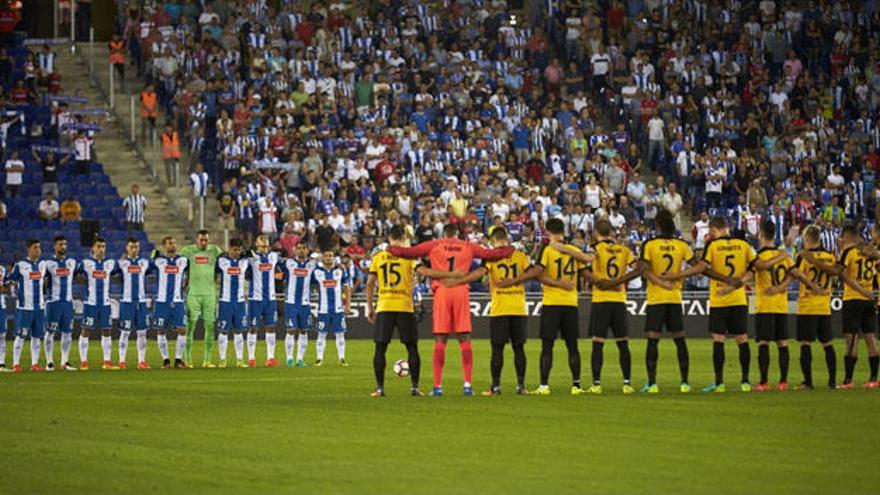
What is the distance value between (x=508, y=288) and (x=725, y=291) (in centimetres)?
293

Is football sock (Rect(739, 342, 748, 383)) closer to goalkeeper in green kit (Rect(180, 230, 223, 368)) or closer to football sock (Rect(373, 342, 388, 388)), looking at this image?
football sock (Rect(373, 342, 388, 388))

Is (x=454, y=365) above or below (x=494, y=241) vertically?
below

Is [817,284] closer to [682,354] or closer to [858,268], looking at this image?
[858,268]

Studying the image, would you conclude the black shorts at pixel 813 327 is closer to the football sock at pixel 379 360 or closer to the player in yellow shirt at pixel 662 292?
the player in yellow shirt at pixel 662 292

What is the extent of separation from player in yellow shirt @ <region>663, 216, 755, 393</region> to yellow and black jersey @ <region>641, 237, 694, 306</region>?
0.33m

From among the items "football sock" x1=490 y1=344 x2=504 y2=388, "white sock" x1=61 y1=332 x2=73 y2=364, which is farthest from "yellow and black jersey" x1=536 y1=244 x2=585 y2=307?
"white sock" x1=61 y1=332 x2=73 y2=364

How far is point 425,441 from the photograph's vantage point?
1598 cm

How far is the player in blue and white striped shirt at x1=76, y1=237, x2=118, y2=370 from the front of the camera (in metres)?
29.1

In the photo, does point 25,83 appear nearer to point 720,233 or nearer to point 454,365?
point 454,365

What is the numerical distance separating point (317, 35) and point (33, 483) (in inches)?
1306

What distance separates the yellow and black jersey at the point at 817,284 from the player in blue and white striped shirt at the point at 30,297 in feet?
43.5

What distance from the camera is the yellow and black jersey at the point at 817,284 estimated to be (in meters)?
22.5

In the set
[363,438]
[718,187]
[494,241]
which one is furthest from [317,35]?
[363,438]

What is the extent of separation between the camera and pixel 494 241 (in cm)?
2147
